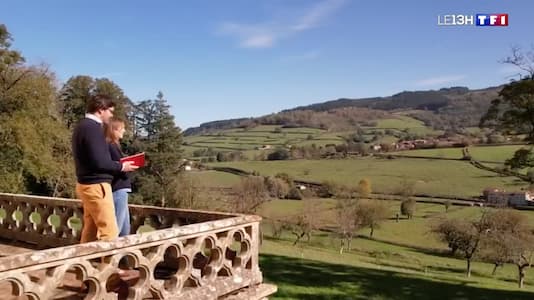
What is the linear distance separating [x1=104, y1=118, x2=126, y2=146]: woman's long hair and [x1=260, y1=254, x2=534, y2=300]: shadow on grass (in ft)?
25.8

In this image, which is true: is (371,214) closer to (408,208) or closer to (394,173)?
(408,208)

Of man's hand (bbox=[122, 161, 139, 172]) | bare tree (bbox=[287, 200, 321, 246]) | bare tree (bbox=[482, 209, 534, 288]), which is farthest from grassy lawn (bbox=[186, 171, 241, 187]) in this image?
man's hand (bbox=[122, 161, 139, 172])

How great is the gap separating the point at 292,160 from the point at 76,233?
386 feet

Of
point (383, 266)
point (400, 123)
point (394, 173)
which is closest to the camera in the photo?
point (383, 266)

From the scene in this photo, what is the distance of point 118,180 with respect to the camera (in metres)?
7.07

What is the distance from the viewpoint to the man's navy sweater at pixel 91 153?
5895 millimetres

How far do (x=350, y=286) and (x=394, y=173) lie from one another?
93.2 meters

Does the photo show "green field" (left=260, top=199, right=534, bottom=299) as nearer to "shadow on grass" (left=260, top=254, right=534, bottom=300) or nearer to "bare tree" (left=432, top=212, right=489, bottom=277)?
"shadow on grass" (left=260, top=254, right=534, bottom=300)

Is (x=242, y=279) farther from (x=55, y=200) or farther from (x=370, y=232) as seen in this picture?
(x=370, y=232)

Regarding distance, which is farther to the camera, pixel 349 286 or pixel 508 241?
pixel 508 241

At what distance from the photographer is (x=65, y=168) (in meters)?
37.8

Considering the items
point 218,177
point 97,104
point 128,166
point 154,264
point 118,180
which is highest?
point 97,104

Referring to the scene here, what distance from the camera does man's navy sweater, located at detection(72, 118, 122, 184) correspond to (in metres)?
5.89

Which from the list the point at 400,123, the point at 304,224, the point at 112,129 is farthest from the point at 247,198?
the point at 400,123
